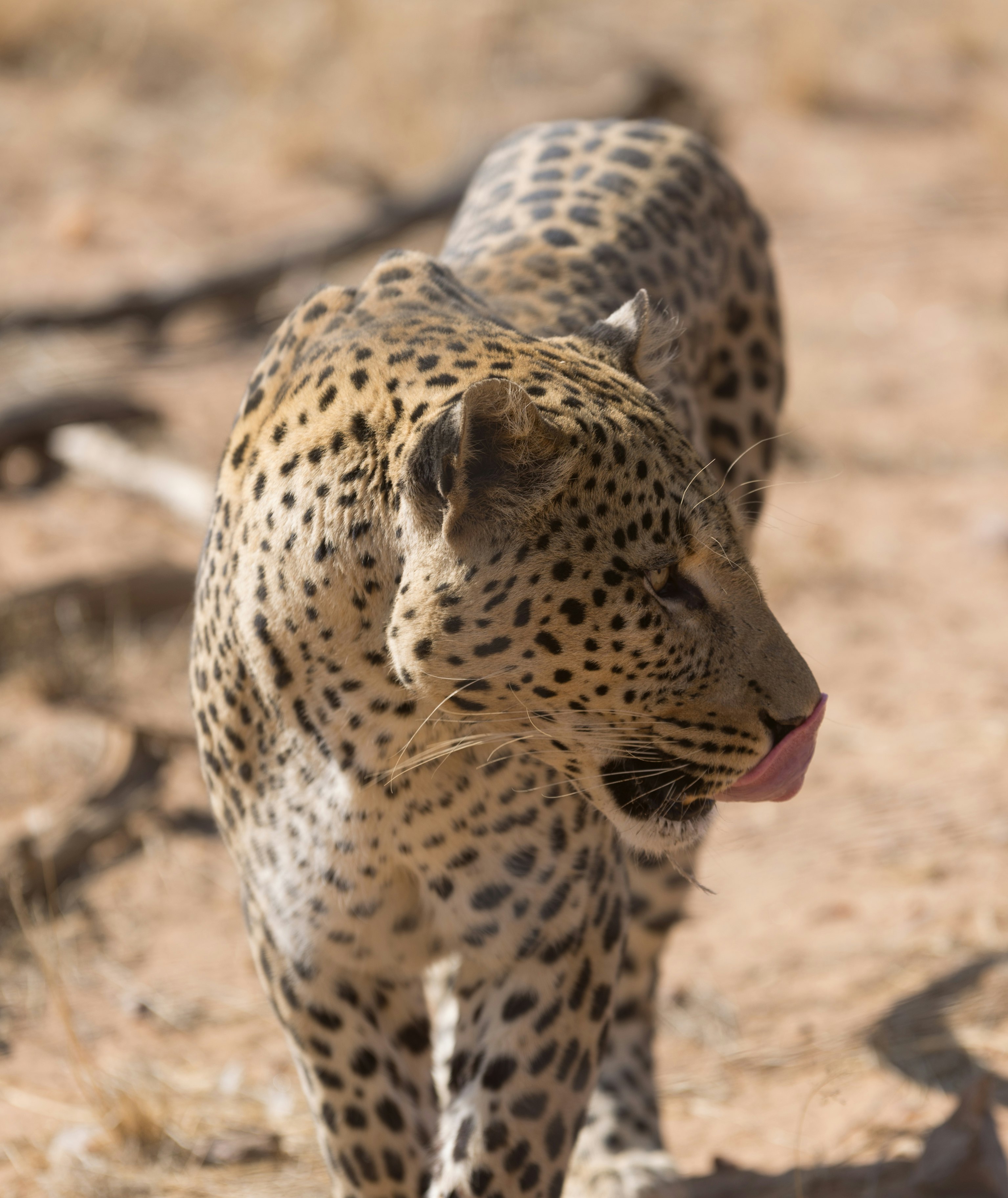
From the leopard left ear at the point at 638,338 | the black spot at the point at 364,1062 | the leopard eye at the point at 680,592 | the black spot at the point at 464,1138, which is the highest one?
the leopard left ear at the point at 638,338

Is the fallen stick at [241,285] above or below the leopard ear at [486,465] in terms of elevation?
below

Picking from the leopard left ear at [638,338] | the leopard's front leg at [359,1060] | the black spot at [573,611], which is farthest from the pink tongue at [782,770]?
the leopard's front leg at [359,1060]

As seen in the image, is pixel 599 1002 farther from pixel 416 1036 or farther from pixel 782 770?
pixel 782 770

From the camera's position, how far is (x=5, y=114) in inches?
479

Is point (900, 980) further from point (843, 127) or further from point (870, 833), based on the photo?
point (843, 127)

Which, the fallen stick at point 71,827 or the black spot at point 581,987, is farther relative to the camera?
the fallen stick at point 71,827

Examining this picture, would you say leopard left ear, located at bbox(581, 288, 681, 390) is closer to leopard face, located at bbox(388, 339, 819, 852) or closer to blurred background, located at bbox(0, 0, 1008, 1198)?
leopard face, located at bbox(388, 339, 819, 852)

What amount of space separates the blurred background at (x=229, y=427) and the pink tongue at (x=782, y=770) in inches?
48.1

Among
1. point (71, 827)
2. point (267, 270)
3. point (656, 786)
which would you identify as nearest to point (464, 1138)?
point (656, 786)

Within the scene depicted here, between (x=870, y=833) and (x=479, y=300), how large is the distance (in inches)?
120

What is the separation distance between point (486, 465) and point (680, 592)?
0.45 meters

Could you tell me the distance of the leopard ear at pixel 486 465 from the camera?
248cm

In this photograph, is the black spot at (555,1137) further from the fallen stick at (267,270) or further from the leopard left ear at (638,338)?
the fallen stick at (267,270)

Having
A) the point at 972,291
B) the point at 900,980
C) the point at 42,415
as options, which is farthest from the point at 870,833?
the point at 972,291
